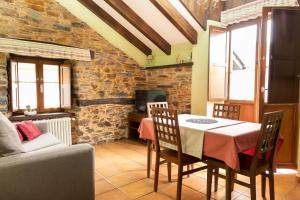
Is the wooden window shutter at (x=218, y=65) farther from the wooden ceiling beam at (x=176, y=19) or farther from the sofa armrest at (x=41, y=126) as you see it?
the sofa armrest at (x=41, y=126)

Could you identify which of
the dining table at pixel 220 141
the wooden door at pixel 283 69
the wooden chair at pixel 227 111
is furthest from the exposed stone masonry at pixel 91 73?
the dining table at pixel 220 141

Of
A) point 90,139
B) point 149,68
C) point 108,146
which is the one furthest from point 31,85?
point 149,68

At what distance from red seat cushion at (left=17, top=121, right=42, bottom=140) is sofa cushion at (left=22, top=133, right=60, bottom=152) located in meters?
0.08

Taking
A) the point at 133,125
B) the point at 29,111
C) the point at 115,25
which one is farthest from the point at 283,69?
the point at 29,111

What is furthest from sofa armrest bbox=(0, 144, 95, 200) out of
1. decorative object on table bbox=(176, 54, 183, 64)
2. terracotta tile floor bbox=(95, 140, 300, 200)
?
decorative object on table bbox=(176, 54, 183, 64)

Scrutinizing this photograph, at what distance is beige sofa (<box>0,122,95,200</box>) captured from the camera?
1508 mm

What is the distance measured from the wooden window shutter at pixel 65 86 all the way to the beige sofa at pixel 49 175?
2.53 meters

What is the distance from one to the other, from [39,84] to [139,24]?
2.25 m

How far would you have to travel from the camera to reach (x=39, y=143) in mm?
2639

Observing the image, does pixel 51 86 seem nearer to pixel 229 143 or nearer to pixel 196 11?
pixel 196 11

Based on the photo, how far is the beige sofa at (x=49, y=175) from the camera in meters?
1.51

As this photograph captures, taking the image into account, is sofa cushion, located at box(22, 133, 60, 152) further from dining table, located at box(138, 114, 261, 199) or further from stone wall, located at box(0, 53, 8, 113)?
dining table, located at box(138, 114, 261, 199)

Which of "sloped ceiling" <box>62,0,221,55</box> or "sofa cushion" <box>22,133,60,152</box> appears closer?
"sofa cushion" <box>22,133,60,152</box>

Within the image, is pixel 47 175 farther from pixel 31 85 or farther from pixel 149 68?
pixel 149 68
